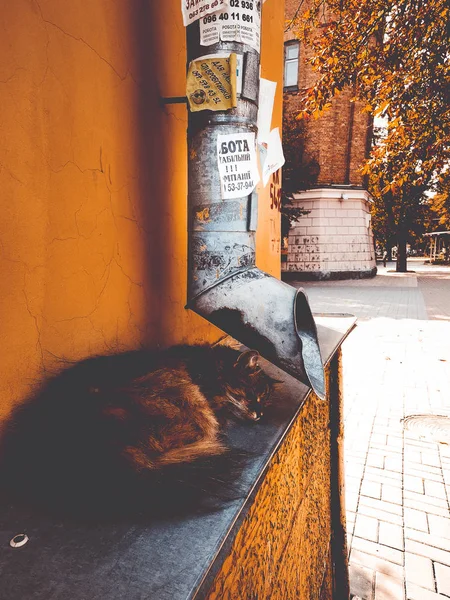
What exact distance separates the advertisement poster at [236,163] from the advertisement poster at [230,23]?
0.33 metres

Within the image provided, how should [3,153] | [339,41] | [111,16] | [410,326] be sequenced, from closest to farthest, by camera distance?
[3,153], [111,16], [339,41], [410,326]

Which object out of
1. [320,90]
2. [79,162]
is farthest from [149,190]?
[320,90]

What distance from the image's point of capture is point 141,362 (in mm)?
1289

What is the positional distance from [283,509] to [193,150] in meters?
1.27

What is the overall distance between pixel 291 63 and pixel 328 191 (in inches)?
254

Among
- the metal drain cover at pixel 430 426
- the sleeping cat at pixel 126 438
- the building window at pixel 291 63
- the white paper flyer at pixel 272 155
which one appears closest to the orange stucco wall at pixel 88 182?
the sleeping cat at pixel 126 438

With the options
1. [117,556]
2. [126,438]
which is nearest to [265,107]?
[126,438]

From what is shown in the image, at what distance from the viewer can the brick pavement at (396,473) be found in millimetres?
2439

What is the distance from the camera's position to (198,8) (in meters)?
1.39

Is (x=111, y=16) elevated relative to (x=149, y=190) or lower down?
elevated

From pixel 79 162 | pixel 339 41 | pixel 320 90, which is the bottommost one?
pixel 79 162

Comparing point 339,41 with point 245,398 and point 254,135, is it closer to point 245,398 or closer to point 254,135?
point 254,135

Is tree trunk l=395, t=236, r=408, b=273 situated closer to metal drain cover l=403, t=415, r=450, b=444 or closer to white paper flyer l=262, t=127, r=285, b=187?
metal drain cover l=403, t=415, r=450, b=444

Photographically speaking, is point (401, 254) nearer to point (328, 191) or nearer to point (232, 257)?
point (328, 191)
